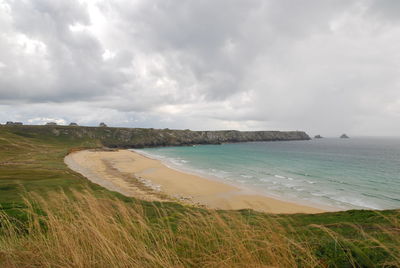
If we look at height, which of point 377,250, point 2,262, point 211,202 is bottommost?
point 211,202

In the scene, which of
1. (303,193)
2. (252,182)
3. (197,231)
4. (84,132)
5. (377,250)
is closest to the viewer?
(377,250)

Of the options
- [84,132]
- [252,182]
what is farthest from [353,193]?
[84,132]

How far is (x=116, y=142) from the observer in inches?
5384

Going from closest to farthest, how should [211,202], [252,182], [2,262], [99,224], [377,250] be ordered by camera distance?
[2,262] < [377,250] < [99,224] < [211,202] < [252,182]

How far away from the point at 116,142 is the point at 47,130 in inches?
1452

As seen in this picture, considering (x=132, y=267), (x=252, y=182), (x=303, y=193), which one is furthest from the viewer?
(x=252, y=182)

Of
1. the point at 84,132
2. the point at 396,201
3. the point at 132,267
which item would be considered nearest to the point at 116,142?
the point at 84,132

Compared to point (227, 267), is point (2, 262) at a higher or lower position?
lower

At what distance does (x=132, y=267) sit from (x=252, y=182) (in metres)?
36.5

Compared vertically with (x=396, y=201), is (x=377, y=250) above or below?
above

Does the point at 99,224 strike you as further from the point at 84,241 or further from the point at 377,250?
the point at 377,250

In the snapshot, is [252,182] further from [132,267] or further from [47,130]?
[47,130]

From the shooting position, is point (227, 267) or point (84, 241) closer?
point (227, 267)

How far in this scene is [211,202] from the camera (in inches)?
1018
